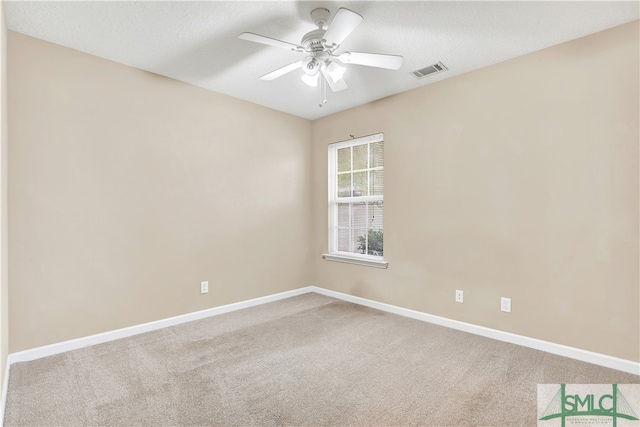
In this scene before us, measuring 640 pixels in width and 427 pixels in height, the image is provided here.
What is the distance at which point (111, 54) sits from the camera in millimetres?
2715

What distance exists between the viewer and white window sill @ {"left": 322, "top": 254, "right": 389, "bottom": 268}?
3.74 meters

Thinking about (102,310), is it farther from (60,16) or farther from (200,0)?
(200,0)

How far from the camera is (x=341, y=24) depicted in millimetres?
1946

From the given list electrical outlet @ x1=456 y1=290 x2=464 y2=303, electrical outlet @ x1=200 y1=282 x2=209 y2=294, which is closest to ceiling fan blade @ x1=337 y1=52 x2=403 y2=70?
electrical outlet @ x1=456 y1=290 x2=464 y2=303

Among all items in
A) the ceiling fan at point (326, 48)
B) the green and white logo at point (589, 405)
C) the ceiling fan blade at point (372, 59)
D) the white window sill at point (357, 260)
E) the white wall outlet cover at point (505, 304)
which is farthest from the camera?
the white window sill at point (357, 260)

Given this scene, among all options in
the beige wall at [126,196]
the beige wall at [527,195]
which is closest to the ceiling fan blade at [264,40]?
the beige wall at [126,196]

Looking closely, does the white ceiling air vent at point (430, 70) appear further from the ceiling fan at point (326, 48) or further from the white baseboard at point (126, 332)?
the white baseboard at point (126, 332)

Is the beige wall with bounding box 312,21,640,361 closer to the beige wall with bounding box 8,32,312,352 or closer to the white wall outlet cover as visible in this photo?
the white wall outlet cover

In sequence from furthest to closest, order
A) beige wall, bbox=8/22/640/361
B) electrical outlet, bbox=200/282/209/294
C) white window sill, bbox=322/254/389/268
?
white window sill, bbox=322/254/389/268 → electrical outlet, bbox=200/282/209/294 → beige wall, bbox=8/22/640/361

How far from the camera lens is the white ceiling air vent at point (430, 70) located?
9.57 feet

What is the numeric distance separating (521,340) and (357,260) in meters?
1.81

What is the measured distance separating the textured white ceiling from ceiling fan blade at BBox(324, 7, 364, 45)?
8.2 inches

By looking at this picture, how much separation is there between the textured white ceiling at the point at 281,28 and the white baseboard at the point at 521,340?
92.0 inches

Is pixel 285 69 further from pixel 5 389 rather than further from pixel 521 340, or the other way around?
pixel 521 340
